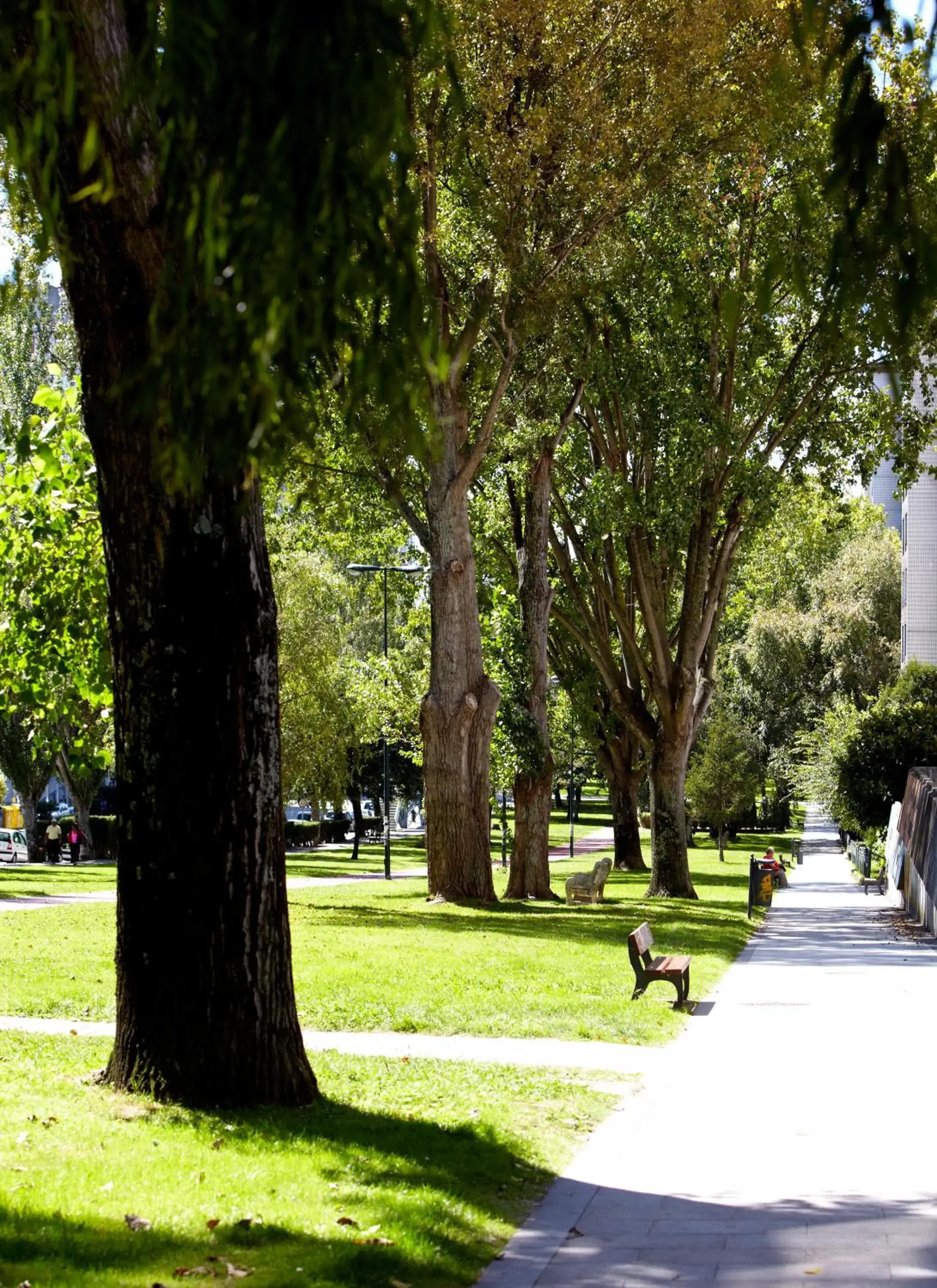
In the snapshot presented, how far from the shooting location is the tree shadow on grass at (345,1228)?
632cm

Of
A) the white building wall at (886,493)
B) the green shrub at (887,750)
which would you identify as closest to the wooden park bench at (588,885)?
the green shrub at (887,750)

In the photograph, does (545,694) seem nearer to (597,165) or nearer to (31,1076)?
(597,165)

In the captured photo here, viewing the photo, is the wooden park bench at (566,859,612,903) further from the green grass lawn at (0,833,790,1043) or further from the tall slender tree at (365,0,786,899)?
the tall slender tree at (365,0,786,899)

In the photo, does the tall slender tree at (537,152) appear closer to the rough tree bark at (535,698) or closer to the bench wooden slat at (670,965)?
the rough tree bark at (535,698)

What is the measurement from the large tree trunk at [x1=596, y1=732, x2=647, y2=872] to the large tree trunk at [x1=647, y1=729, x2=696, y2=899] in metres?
10.4

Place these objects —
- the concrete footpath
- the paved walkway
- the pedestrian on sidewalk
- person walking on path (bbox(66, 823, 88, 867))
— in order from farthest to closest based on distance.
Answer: the paved walkway < person walking on path (bbox(66, 823, 88, 867)) < the pedestrian on sidewalk < the concrete footpath

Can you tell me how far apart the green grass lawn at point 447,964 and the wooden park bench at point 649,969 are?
0.16 metres

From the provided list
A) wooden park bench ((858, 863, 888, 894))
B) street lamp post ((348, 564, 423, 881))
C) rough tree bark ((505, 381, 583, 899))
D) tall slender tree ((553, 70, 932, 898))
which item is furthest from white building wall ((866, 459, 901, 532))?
rough tree bark ((505, 381, 583, 899))

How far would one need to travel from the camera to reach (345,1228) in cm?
705

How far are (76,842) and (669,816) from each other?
29326 millimetres

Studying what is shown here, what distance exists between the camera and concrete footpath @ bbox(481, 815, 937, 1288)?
6.79 meters

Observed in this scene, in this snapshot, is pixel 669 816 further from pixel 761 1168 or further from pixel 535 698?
pixel 761 1168

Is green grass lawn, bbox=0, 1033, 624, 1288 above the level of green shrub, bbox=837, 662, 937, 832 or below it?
below

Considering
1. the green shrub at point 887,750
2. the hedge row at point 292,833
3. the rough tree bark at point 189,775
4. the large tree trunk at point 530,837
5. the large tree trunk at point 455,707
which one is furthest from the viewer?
the hedge row at point 292,833
